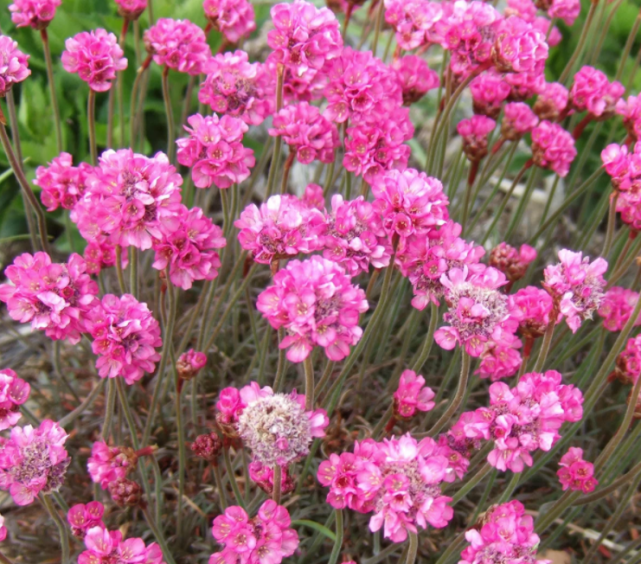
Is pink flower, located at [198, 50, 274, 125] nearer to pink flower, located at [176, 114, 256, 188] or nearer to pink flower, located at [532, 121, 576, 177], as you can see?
pink flower, located at [176, 114, 256, 188]

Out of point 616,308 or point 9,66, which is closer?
point 9,66

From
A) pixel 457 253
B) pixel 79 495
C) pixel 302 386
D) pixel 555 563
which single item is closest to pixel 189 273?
pixel 457 253

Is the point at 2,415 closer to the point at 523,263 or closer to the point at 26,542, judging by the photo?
the point at 26,542

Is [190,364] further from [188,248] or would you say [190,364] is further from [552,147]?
[552,147]

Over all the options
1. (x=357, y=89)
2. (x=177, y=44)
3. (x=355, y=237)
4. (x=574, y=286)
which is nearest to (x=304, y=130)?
(x=357, y=89)

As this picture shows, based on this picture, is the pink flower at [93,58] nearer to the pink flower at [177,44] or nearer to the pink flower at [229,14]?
the pink flower at [177,44]

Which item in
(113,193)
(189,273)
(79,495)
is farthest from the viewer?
(79,495)
